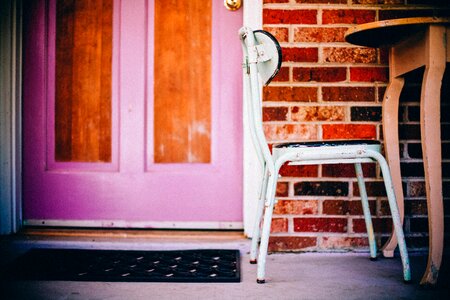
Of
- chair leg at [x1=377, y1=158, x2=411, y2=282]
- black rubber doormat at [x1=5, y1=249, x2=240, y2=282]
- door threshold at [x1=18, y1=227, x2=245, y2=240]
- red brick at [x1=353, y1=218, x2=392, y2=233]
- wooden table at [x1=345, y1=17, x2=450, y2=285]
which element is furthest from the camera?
door threshold at [x1=18, y1=227, x2=245, y2=240]

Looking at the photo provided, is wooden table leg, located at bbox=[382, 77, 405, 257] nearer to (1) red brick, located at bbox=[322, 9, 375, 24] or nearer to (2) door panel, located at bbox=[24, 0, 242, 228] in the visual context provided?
(1) red brick, located at bbox=[322, 9, 375, 24]

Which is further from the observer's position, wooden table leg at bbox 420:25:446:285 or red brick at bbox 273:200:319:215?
red brick at bbox 273:200:319:215

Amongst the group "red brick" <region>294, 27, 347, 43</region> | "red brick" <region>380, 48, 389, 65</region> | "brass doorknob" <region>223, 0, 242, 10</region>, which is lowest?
"red brick" <region>380, 48, 389, 65</region>

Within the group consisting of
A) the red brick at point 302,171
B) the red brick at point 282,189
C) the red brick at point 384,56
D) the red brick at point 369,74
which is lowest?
the red brick at point 282,189

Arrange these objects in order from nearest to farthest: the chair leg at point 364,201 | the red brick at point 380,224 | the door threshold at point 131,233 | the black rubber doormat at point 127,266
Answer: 1. the black rubber doormat at point 127,266
2. the chair leg at point 364,201
3. the red brick at point 380,224
4. the door threshold at point 131,233

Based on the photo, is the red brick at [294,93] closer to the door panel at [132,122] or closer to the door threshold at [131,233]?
the door panel at [132,122]

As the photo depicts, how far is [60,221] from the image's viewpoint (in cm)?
223

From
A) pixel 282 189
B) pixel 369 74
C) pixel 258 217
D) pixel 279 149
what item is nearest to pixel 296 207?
pixel 282 189

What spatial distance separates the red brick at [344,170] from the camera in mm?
1963

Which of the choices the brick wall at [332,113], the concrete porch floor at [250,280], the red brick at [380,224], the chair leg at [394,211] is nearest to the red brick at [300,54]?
the brick wall at [332,113]

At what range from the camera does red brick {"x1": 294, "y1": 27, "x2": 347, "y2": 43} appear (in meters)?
1.96

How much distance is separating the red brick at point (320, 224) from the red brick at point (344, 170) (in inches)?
8.1

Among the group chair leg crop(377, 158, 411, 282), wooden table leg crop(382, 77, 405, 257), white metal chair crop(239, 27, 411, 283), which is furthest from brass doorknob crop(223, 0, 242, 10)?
chair leg crop(377, 158, 411, 282)

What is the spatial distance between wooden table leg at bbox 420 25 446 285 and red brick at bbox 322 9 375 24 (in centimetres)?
59
